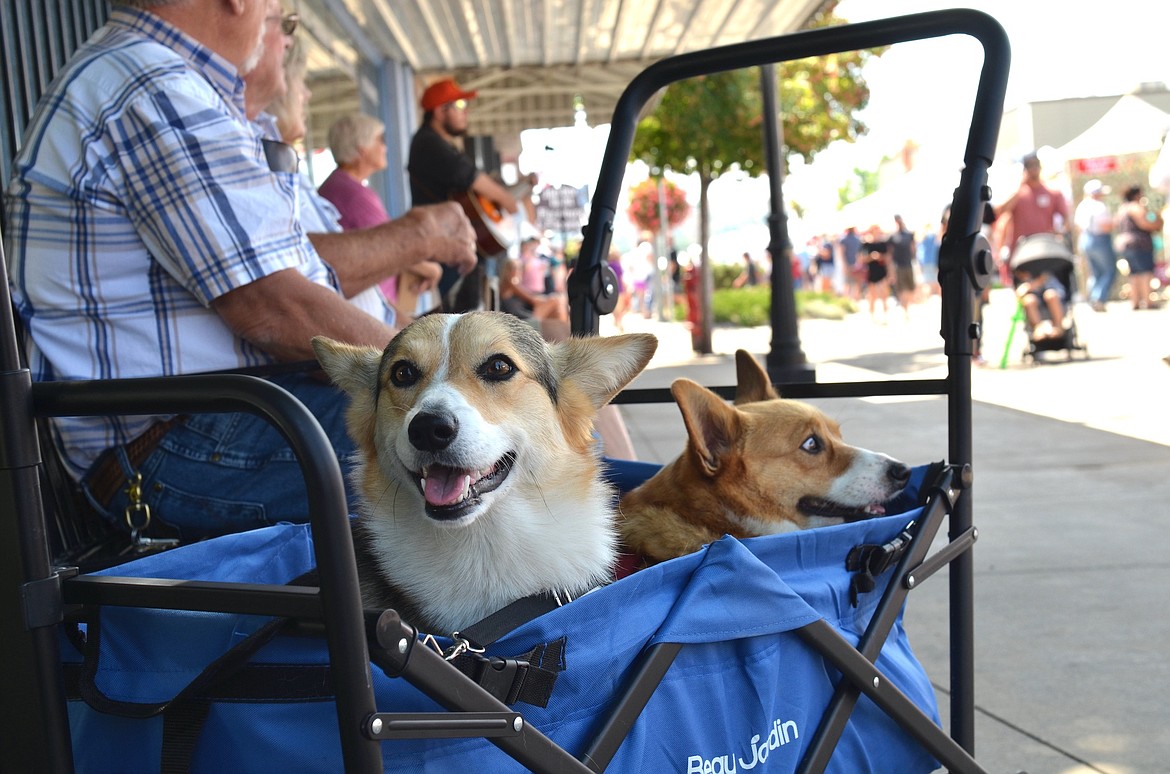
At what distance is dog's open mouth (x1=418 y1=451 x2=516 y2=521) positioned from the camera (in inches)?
69.7

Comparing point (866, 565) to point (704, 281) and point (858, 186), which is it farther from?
point (858, 186)

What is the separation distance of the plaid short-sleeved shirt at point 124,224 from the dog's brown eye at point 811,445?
130cm

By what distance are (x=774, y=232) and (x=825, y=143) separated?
7759 millimetres

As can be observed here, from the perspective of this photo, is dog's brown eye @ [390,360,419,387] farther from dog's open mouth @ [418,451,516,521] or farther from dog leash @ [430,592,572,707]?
dog leash @ [430,592,572,707]

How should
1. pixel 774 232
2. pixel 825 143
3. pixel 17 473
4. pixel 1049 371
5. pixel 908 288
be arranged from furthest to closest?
pixel 908 288, pixel 825 143, pixel 1049 371, pixel 774 232, pixel 17 473

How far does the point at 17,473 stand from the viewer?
4.09 ft

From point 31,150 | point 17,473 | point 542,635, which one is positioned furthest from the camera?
point 31,150

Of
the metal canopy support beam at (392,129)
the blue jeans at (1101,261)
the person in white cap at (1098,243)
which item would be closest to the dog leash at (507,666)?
the metal canopy support beam at (392,129)

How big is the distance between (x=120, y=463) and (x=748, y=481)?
1424 millimetres

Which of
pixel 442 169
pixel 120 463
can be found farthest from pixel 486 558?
pixel 442 169

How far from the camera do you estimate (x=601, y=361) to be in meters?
2.15

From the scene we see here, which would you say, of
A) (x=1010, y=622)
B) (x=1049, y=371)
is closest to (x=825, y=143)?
(x=1049, y=371)

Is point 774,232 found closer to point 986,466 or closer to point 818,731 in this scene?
point 986,466

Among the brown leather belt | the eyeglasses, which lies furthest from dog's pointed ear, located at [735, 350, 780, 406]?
the eyeglasses
